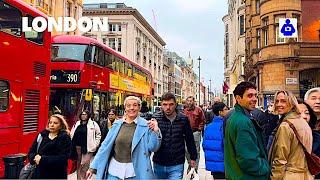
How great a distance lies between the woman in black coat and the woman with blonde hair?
3.12 feet

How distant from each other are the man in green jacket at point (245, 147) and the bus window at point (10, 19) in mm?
6238

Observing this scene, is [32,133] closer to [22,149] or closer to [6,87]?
[22,149]

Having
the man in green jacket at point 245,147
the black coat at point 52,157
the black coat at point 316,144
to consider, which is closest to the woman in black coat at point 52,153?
the black coat at point 52,157

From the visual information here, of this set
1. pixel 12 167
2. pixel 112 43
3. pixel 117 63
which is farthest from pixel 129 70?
pixel 112 43

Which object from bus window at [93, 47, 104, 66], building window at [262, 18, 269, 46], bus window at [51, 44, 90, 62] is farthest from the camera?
building window at [262, 18, 269, 46]

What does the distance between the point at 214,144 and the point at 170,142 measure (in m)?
1.09

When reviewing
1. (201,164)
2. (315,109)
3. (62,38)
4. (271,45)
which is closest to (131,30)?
(271,45)

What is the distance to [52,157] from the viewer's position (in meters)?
5.69

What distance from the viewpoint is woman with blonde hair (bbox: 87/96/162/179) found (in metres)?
4.86

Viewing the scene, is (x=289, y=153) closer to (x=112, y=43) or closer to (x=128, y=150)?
(x=128, y=150)

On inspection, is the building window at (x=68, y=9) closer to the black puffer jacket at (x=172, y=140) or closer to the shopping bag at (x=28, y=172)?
the shopping bag at (x=28, y=172)

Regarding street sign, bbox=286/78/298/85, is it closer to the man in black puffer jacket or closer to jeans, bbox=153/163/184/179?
the man in black puffer jacket

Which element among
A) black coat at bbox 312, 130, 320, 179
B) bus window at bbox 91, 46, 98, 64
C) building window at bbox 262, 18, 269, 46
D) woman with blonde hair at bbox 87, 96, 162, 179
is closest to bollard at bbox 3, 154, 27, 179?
woman with blonde hair at bbox 87, 96, 162, 179

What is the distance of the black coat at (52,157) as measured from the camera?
5.68 metres
